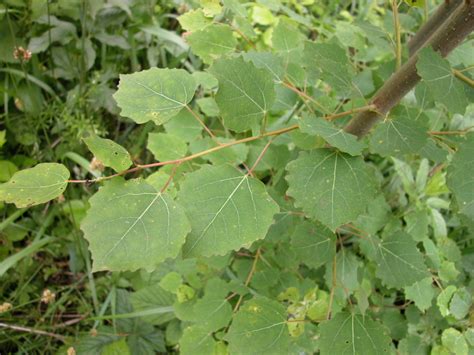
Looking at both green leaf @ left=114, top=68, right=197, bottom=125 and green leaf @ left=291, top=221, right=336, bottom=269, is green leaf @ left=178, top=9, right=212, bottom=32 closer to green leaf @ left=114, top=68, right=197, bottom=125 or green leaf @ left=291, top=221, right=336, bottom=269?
green leaf @ left=114, top=68, right=197, bottom=125

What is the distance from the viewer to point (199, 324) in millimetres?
1164

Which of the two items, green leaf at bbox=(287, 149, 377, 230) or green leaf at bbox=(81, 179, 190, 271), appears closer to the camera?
green leaf at bbox=(81, 179, 190, 271)

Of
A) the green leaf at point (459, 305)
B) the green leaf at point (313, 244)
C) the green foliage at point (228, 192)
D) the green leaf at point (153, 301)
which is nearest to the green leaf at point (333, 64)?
the green foliage at point (228, 192)

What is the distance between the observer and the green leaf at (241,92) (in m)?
0.85

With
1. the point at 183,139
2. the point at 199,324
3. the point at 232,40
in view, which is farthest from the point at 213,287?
the point at 232,40

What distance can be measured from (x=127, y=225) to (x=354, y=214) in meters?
0.41

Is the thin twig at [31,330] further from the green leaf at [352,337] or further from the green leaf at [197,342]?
the green leaf at [352,337]

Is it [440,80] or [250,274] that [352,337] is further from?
[440,80]

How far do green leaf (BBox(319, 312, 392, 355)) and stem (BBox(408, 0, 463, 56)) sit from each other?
2.28 ft

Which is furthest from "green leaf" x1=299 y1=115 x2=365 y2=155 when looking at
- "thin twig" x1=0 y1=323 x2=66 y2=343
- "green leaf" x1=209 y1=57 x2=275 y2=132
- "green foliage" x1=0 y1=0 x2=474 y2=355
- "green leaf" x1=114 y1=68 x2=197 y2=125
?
"thin twig" x1=0 y1=323 x2=66 y2=343

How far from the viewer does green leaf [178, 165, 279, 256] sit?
705 mm

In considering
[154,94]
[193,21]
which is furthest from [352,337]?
[193,21]

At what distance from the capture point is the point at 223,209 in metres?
0.74

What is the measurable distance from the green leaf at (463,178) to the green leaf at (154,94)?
1.72ft
